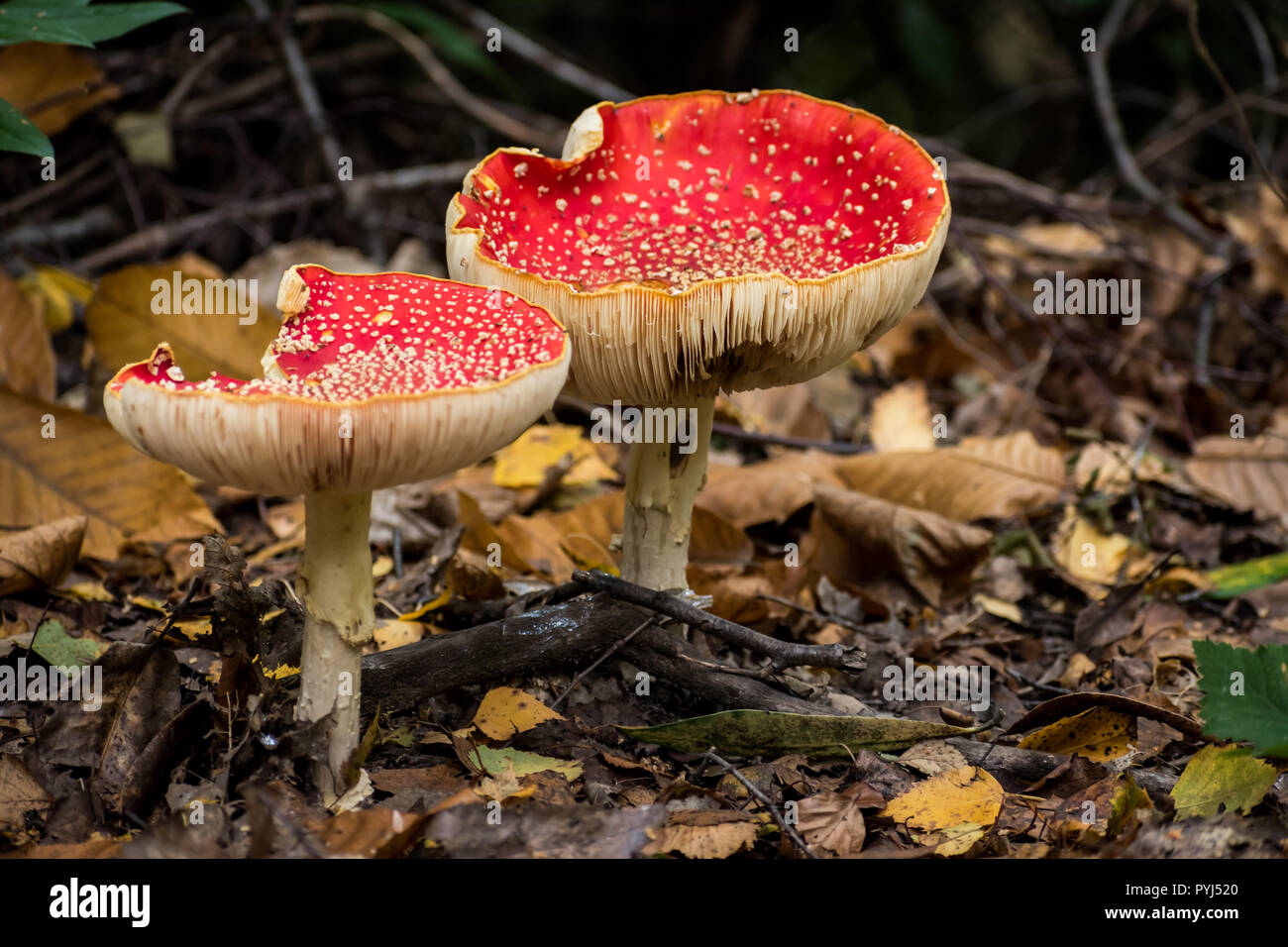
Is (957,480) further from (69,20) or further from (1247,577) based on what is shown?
(69,20)

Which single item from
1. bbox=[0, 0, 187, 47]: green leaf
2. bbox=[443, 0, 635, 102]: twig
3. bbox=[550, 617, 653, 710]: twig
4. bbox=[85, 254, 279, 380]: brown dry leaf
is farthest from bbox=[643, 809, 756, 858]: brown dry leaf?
bbox=[443, 0, 635, 102]: twig

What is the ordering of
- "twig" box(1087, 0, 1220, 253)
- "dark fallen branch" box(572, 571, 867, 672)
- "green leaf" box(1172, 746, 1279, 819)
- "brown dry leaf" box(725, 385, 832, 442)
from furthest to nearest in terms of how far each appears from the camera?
"twig" box(1087, 0, 1220, 253)
"brown dry leaf" box(725, 385, 832, 442)
"dark fallen branch" box(572, 571, 867, 672)
"green leaf" box(1172, 746, 1279, 819)

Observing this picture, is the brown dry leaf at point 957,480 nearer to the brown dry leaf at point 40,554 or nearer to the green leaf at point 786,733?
the green leaf at point 786,733

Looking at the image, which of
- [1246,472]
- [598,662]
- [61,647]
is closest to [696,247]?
[598,662]

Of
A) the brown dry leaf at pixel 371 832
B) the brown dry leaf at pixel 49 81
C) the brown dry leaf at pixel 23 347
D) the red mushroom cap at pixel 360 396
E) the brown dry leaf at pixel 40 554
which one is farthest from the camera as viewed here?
the brown dry leaf at pixel 49 81

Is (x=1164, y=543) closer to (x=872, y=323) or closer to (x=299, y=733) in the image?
(x=872, y=323)

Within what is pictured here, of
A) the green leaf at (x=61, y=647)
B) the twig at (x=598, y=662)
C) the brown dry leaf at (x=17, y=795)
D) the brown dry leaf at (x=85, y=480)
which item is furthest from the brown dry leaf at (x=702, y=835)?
the brown dry leaf at (x=85, y=480)

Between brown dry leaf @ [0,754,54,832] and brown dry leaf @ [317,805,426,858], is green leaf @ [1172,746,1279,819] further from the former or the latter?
brown dry leaf @ [0,754,54,832]

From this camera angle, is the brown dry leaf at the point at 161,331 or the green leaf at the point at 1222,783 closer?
the green leaf at the point at 1222,783
